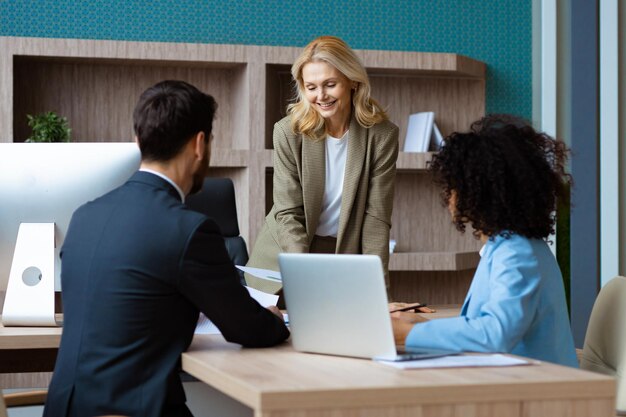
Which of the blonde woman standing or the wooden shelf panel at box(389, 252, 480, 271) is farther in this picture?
the wooden shelf panel at box(389, 252, 480, 271)

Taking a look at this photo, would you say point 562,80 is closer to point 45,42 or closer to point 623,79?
point 623,79

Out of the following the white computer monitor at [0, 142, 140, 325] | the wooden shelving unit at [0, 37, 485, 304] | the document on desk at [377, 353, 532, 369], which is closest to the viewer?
the document on desk at [377, 353, 532, 369]

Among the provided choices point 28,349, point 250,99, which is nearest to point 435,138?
point 250,99

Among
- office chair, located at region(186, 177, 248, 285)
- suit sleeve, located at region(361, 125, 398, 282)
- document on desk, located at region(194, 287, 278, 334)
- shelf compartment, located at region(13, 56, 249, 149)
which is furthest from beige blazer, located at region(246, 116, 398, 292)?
shelf compartment, located at region(13, 56, 249, 149)

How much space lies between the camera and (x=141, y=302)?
1740mm

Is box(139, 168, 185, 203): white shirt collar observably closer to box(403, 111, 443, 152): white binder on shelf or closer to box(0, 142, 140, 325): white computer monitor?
box(0, 142, 140, 325): white computer monitor

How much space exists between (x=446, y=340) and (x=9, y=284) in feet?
3.78

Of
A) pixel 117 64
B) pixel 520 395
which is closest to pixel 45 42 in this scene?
pixel 117 64

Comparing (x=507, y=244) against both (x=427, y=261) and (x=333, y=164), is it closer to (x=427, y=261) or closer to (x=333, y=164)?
(x=333, y=164)

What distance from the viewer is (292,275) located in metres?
1.73

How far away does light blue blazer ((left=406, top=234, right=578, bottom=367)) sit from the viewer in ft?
5.70

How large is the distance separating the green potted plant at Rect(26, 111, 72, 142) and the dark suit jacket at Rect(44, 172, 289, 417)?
101 inches

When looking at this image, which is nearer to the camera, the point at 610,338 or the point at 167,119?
the point at 167,119

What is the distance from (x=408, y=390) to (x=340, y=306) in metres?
0.29
